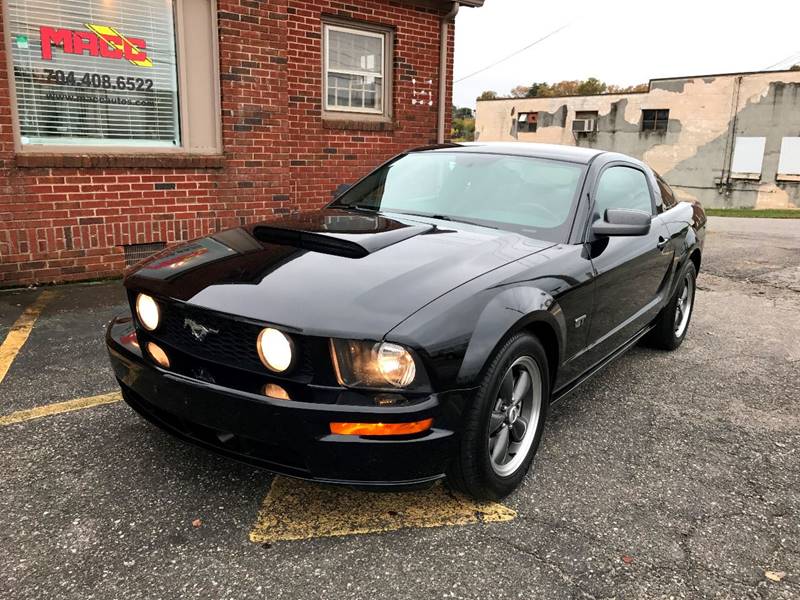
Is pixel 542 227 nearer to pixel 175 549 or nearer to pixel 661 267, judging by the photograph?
pixel 661 267

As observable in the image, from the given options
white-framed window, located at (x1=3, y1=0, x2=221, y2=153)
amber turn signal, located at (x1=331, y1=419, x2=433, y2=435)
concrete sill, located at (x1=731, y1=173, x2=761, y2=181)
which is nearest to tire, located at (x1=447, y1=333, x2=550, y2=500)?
amber turn signal, located at (x1=331, y1=419, x2=433, y2=435)

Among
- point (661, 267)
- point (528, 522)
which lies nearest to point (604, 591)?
point (528, 522)

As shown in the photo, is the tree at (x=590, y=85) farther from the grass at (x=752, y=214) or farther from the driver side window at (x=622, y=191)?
the driver side window at (x=622, y=191)

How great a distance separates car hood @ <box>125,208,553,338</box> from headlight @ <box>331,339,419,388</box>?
5cm

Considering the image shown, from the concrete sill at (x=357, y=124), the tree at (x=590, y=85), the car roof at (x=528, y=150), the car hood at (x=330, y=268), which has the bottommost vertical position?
the car hood at (x=330, y=268)

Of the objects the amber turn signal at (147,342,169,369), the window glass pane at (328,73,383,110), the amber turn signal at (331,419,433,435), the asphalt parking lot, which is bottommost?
the asphalt parking lot

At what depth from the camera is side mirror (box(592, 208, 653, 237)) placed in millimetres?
3268

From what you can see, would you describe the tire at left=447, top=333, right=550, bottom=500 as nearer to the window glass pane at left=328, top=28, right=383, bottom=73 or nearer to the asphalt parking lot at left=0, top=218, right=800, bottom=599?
the asphalt parking lot at left=0, top=218, right=800, bottom=599

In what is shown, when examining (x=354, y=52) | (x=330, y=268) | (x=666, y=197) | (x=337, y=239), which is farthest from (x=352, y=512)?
(x=354, y=52)

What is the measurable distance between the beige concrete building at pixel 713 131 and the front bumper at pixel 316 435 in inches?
1418

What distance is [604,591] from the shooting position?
7.20 feet

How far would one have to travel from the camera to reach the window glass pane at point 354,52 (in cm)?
784

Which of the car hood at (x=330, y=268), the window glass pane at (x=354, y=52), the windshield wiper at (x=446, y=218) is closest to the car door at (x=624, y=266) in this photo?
the car hood at (x=330, y=268)

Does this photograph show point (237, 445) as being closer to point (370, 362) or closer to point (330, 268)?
point (370, 362)
